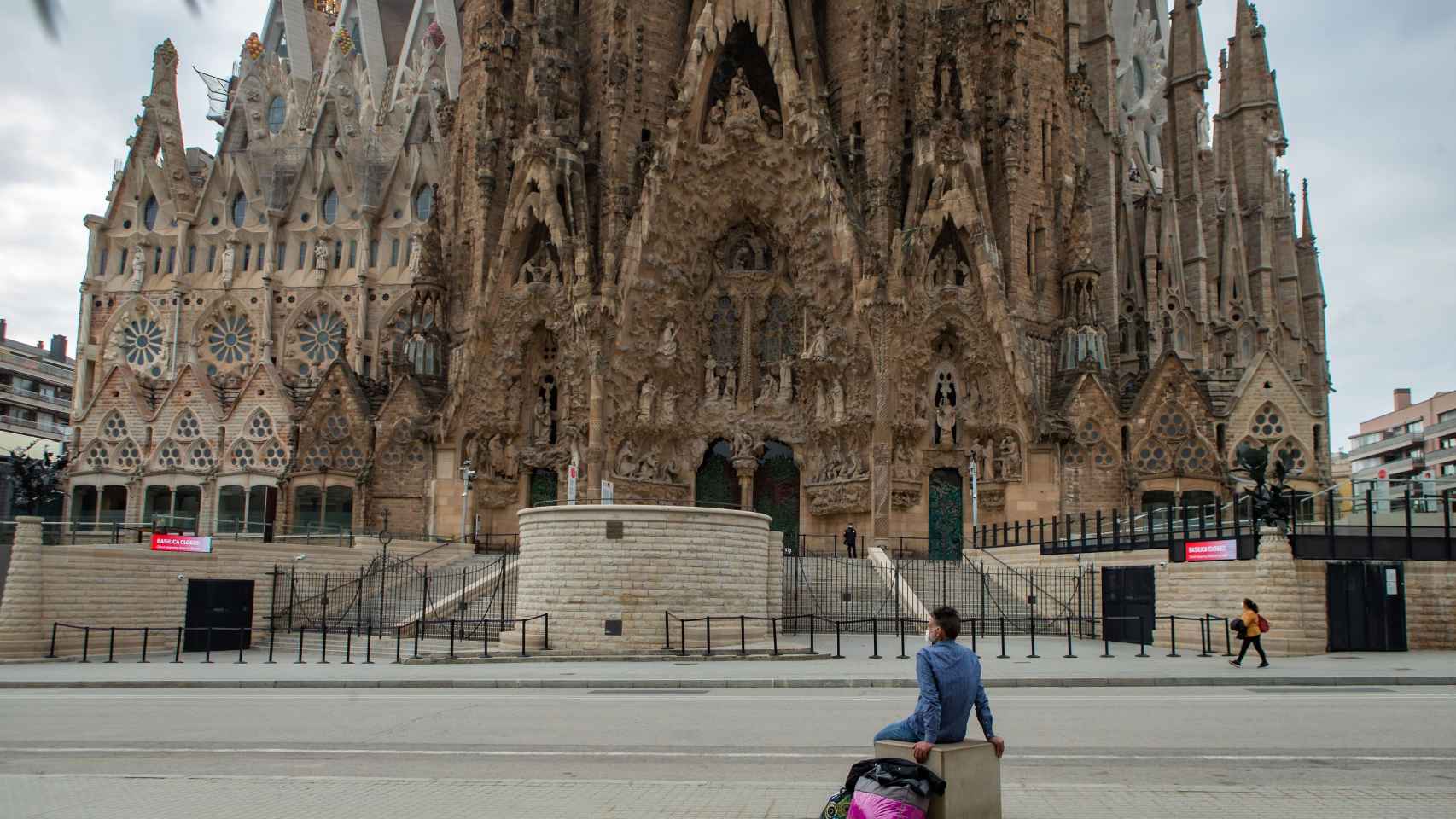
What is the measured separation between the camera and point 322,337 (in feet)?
183

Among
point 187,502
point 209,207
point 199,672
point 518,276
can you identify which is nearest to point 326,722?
point 199,672

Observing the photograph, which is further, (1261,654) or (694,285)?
(694,285)

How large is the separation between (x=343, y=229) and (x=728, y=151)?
2152cm

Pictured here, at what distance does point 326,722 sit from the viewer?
1320 centimetres

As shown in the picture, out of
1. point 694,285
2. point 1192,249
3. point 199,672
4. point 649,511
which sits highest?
point 1192,249

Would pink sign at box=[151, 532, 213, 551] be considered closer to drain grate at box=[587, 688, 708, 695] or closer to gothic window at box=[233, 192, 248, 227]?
drain grate at box=[587, 688, 708, 695]

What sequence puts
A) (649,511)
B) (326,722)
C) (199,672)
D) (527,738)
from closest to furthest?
(527,738) → (326,722) → (199,672) → (649,511)

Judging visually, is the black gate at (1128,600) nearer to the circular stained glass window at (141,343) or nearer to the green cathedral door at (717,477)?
the green cathedral door at (717,477)

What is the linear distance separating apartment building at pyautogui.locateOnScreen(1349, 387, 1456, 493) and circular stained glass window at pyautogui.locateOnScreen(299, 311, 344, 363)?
55075mm

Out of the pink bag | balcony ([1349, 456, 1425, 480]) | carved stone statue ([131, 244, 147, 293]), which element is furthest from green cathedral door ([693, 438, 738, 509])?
balcony ([1349, 456, 1425, 480])

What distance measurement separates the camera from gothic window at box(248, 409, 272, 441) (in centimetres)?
5016

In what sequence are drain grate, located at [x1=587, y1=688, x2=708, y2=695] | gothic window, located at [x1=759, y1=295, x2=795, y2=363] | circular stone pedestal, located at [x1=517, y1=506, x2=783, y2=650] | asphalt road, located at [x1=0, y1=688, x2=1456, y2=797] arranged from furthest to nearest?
gothic window, located at [x1=759, y1=295, x2=795, y2=363]
circular stone pedestal, located at [x1=517, y1=506, x2=783, y2=650]
drain grate, located at [x1=587, y1=688, x2=708, y2=695]
asphalt road, located at [x1=0, y1=688, x2=1456, y2=797]

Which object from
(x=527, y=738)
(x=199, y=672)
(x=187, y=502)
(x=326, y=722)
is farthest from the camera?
(x=187, y=502)

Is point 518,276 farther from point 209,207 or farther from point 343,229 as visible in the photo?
point 209,207
